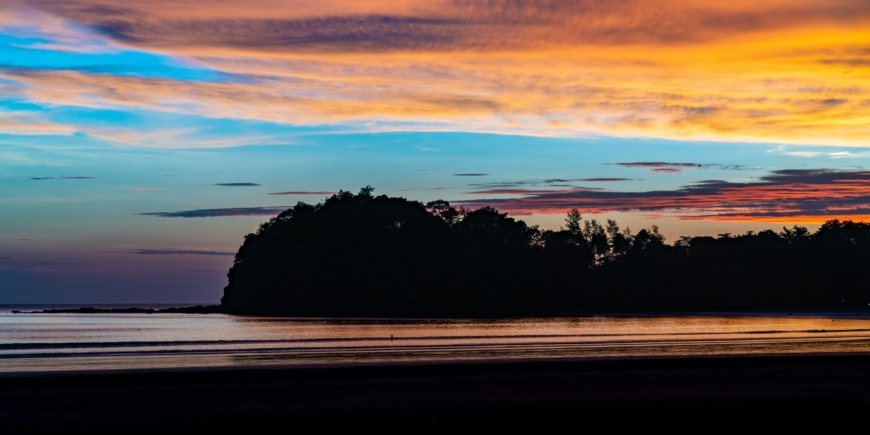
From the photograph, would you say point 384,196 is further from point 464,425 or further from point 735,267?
point 464,425

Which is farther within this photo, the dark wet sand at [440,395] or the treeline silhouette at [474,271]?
the treeline silhouette at [474,271]

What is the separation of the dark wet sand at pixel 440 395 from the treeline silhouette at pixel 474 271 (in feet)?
350

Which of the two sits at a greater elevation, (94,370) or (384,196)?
(384,196)

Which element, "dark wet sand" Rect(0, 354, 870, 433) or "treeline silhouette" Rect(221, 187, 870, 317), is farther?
"treeline silhouette" Rect(221, 187, 870, 317)

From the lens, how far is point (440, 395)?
77.0ft

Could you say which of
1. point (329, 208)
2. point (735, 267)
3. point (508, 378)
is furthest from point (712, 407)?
point (735, 267)

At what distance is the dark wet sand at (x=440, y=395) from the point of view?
60.7ft

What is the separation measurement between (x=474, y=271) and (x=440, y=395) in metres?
134

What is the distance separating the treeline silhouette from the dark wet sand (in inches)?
4195

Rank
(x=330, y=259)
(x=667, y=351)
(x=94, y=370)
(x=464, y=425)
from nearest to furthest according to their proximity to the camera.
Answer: (x=464, y=425), (x=94, y=370), (x=667, y=351), (x=330, y=259)

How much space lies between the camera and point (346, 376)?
95.6ft

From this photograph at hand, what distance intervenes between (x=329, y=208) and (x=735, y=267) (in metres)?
92.4

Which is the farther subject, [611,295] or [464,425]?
[611,295]

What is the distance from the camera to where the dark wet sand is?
1850 cm
